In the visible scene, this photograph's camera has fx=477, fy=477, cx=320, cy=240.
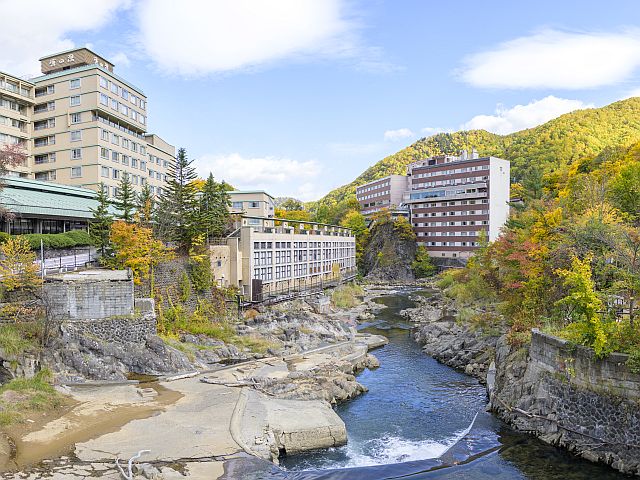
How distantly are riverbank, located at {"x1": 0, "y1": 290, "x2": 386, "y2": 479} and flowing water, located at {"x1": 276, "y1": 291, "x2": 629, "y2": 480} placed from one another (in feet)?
3.66

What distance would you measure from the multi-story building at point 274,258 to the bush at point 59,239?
29.8 ft

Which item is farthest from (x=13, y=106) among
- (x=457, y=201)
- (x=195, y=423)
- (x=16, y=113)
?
(x=457, y=201)

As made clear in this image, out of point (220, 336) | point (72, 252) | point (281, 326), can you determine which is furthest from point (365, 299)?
point (72, 252)

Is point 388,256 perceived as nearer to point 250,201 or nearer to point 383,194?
point 383,194

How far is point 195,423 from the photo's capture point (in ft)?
56.2

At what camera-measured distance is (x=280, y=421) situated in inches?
715

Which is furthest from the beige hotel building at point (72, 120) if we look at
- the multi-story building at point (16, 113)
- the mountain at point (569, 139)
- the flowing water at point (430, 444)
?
the mountain at point (569, 139)

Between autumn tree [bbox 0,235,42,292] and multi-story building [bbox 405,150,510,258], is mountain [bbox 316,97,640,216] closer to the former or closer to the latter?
multi-story building [bbox 405,150,510,258]

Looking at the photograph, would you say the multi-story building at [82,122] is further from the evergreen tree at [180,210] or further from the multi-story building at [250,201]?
the multi-story building at [250,201]

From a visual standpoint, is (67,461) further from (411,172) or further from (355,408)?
(411,172)

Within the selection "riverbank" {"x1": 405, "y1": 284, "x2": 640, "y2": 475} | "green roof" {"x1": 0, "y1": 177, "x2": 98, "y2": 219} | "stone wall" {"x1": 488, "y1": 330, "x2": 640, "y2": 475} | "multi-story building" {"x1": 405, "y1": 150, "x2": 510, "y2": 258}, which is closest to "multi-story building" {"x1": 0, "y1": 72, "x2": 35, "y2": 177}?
"green roof" {"x1": 0, "y1": 177, "x2": 98, "y2": 219}

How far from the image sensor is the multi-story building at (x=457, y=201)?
79.9 metres

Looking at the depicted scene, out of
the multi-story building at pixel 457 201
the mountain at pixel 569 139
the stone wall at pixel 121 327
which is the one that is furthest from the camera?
the mountain at pixel 569 139

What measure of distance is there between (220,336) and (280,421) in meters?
12.9
